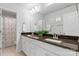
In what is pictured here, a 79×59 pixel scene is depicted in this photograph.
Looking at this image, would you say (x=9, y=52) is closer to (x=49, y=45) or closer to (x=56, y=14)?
(x=49, y=45)

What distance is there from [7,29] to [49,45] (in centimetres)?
66

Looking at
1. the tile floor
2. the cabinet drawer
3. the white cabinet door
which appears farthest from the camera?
the tile floor

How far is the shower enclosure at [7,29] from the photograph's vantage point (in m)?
1.46

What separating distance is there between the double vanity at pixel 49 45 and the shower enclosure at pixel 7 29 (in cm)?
16

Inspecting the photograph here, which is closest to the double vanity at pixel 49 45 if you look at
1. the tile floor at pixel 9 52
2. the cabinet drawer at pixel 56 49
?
the cabinet drawer at pixel 56 49

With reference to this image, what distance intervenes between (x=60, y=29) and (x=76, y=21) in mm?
245

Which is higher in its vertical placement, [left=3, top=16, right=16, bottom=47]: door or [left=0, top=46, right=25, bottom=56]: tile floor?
[left=3, top=16, right=16, bottom=47]: door

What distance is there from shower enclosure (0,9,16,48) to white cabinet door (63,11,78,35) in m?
0.74

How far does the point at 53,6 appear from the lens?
4.83ft

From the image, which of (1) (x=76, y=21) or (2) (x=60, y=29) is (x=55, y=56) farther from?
(1) (x=76, y=21)

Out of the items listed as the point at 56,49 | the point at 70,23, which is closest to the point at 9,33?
the point at 56,49

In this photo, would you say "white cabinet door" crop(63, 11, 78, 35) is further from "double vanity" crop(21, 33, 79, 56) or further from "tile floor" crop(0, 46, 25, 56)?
"tile floor" crop(0, 46, 25, 56)

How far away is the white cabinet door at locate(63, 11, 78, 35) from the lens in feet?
4.48

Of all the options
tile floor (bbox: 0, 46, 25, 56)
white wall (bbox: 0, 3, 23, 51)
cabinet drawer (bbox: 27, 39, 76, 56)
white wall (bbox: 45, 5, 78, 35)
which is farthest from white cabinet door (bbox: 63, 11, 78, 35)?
tile floor (bbox: 0, 46, 25, 56)
